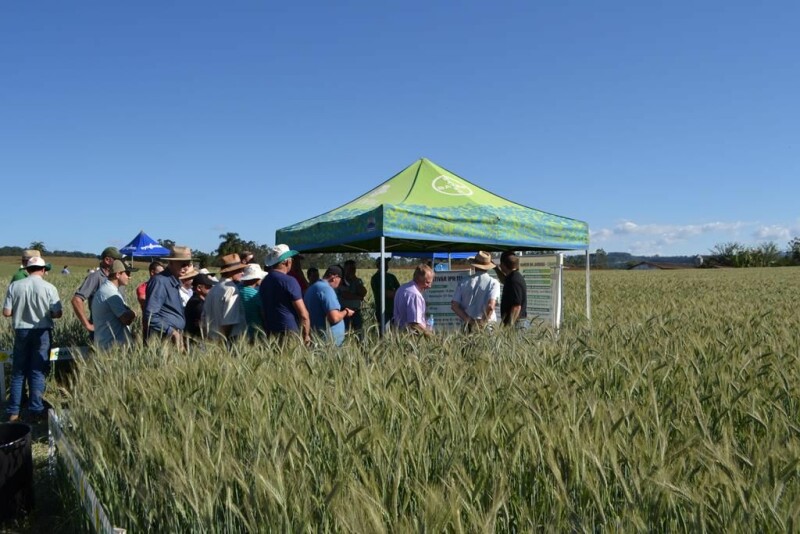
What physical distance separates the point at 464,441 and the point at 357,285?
6.03 m

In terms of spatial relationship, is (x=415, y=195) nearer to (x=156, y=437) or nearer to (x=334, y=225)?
(x=334, y=225)

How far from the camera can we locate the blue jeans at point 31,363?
19.4ft

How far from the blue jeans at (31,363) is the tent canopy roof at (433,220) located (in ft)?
10.5

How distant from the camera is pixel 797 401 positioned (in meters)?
2.68

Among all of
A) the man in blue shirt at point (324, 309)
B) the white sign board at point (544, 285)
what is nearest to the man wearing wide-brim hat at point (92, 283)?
the man in blue shirt at point (324, 309)

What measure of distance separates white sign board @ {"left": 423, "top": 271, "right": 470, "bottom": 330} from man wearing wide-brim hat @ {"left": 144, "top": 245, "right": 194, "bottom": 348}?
116 inches

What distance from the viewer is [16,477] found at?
3.58 meters

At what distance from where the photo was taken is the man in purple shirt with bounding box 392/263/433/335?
602 centimetres

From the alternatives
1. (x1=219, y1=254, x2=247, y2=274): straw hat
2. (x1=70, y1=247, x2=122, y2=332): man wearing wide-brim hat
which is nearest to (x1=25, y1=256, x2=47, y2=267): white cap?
(x1=70, y1=247, x2=122, y2=332): man wearing wide-brim hat

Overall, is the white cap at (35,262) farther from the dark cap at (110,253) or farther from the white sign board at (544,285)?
the white sign board at (544,285)

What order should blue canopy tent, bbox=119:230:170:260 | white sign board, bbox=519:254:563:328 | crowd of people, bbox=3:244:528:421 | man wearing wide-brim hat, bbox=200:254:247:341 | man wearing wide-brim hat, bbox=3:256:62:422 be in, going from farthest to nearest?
1. blue canopy tent, bbox=119:230:170:260
2. white sign board, bbox=519:254:563:328
3. man wearing wide-brim hat, bbox=3:256:62:422
4. man wearing wide-brim hat, bbox=200:254:247:341
5. crowd of people, bbox=3:244:528:421

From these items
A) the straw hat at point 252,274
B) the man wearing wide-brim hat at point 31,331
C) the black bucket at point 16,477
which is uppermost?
the straw hat at point 252,274

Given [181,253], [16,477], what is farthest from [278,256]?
[16,477]

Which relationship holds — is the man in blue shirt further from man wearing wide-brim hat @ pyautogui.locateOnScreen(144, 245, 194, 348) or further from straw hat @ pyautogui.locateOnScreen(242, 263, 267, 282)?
man wearing wide-brim hat @ pyautogui.locateOnScreen(144, 245, 194, 348)
